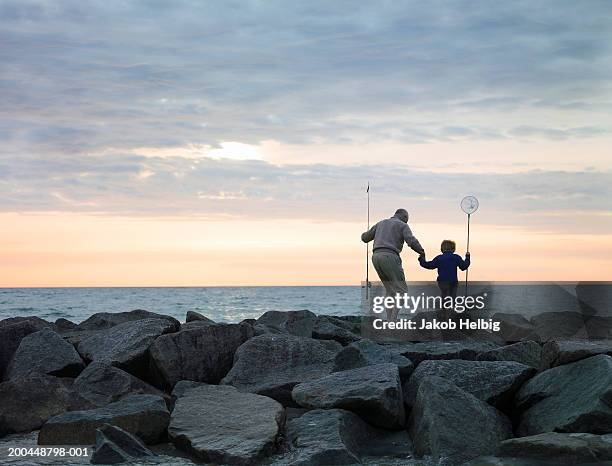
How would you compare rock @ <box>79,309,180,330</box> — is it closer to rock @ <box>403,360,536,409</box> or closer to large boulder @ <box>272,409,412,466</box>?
rock @ <box>403,360,536,409</box>

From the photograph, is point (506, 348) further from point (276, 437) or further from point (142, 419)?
point (142, 419)

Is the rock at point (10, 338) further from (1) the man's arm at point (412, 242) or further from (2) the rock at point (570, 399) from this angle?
(2) the rock at point (570, 399)

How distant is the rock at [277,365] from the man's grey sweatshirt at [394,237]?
422cm

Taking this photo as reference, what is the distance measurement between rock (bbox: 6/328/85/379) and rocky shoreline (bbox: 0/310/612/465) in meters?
0.02

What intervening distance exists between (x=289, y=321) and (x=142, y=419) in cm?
581

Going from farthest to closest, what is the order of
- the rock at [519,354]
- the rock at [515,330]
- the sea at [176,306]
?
the sea at [176,306] → the rock at [515,330] → the rock at [519,354]

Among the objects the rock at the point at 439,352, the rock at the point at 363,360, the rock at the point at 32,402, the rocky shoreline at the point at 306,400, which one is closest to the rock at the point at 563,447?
the rocky shoreline at the point at 306,400

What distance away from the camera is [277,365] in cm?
822

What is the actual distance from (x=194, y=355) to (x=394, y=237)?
500cm

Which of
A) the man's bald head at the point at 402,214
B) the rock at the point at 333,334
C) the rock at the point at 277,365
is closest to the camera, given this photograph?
the rock at the point at 277,365

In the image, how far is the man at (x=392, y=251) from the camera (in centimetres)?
1248

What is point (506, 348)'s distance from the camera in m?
8.46

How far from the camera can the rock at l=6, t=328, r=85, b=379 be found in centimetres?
885

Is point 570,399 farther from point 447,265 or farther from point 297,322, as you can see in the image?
point 297,322
